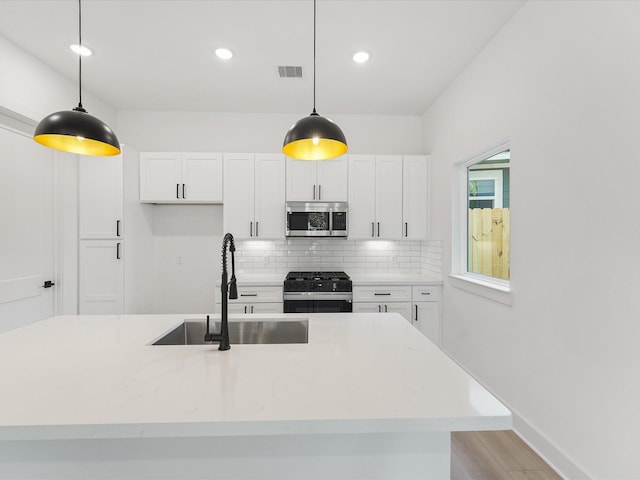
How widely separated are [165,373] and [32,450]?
418 millimetres

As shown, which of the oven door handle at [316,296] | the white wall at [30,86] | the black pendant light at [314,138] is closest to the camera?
the black pendant light at [314,138]

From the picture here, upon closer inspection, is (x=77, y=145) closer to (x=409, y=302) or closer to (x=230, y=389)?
(x=230, y=389)

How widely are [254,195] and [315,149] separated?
1979mm

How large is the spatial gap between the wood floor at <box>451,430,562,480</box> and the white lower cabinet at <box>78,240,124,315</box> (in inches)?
131

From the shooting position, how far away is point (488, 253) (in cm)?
281

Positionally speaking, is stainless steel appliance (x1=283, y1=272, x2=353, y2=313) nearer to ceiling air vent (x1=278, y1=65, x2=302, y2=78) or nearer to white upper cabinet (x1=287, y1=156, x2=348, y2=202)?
white upper cabinet (x1=287, y1=156, x2=348, y2=202)

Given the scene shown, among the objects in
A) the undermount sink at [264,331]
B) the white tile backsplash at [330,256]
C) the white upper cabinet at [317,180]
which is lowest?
the undermount sink at [264,331]

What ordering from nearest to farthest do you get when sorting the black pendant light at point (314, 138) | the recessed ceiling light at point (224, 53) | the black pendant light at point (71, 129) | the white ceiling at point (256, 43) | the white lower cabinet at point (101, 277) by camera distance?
the black pendant light at point (71, 129)
the black pendant light at point (314, 138)
the white ceiling at point (256, 43)
the recessed ceiling light at point (224, 53)
the white lower cabinet at point (101, 277)

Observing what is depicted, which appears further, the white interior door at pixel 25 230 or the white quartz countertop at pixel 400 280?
the white quartz countertop at pixel 400 280

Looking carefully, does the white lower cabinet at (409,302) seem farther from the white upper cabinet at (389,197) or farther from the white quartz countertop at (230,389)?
the white quartz countertop at (230,389)

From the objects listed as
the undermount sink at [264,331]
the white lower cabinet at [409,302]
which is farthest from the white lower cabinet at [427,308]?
the undermount sink at [264,331]

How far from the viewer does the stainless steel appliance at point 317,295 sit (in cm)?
336

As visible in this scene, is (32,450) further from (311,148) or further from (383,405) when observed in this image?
(311,148)

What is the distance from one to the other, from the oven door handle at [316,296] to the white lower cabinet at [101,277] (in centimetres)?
175
